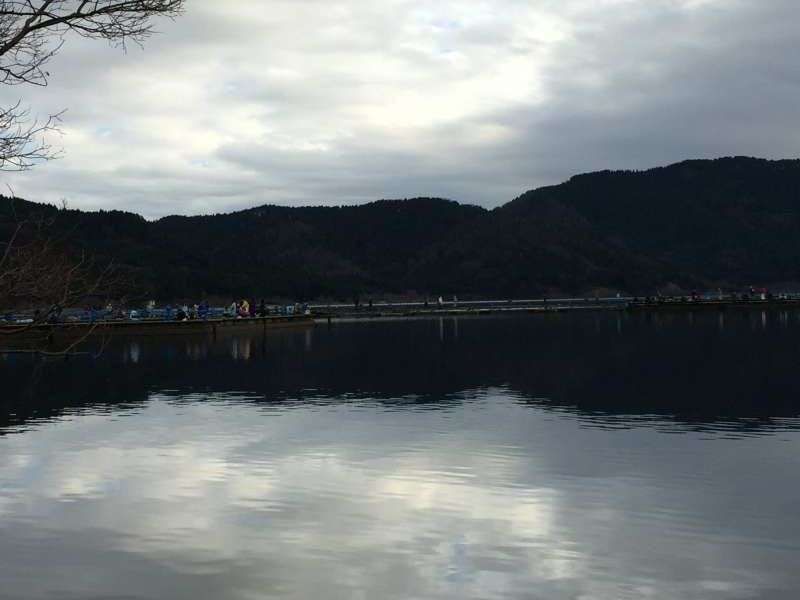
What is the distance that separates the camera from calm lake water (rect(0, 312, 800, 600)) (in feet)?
42.8

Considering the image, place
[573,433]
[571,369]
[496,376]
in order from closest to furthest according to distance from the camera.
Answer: [573,433] < [496,376] < [571,369]

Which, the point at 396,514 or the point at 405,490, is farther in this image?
the point at 405,490

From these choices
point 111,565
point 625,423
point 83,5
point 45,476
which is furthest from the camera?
point 625,423

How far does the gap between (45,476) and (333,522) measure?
807 cm

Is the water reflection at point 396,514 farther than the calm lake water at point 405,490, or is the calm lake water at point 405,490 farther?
the calm lake water at point 405,490

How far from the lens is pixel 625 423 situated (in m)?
28.1

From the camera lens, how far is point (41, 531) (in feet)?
51.4

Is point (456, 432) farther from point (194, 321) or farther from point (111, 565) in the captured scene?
point (194, 321)

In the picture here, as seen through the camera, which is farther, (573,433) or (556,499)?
(573,433)

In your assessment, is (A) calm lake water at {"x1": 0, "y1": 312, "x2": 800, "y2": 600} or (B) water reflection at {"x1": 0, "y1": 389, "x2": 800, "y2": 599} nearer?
(B) water reflection at {"x1": 0, "y1": 389, "x2": 800, "y2": 599}

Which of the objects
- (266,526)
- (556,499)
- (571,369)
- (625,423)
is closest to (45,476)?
(266,526)

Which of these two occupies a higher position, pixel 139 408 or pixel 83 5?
pixel 83 5

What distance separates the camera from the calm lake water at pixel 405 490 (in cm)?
1305

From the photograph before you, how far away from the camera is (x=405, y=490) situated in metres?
18.5
